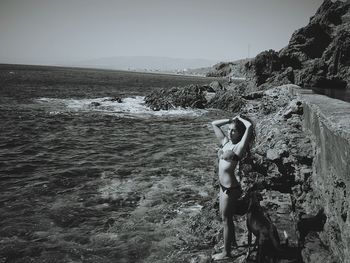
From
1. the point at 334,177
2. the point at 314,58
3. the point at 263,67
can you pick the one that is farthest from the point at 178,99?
the point at 334,177

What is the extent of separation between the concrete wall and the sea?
277 cm

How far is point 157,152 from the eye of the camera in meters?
15.0

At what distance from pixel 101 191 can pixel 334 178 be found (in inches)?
287

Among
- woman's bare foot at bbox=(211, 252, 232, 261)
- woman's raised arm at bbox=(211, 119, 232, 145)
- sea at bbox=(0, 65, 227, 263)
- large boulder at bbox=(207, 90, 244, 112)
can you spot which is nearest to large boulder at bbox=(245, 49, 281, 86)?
large boulder at bbox=(207, 90, 244, 112)

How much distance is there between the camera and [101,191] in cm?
1009

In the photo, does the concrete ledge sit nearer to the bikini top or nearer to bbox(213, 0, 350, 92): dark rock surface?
the bikini top

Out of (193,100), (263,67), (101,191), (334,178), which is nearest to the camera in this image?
(334,178)

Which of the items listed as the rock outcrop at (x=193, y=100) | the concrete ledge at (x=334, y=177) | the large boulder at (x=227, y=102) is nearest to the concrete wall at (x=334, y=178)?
the concrete ledge at (x=334, y=177)

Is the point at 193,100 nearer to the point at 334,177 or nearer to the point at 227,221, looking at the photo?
the point at 227,221

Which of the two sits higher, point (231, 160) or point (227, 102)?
point (231, 160)

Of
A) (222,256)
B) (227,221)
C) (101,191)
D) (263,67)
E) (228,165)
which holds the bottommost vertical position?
(101,191)

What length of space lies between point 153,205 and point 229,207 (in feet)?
14.7

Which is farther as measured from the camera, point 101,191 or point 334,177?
point 101,191

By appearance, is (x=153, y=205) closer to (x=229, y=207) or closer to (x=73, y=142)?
(x=229, y=207)
